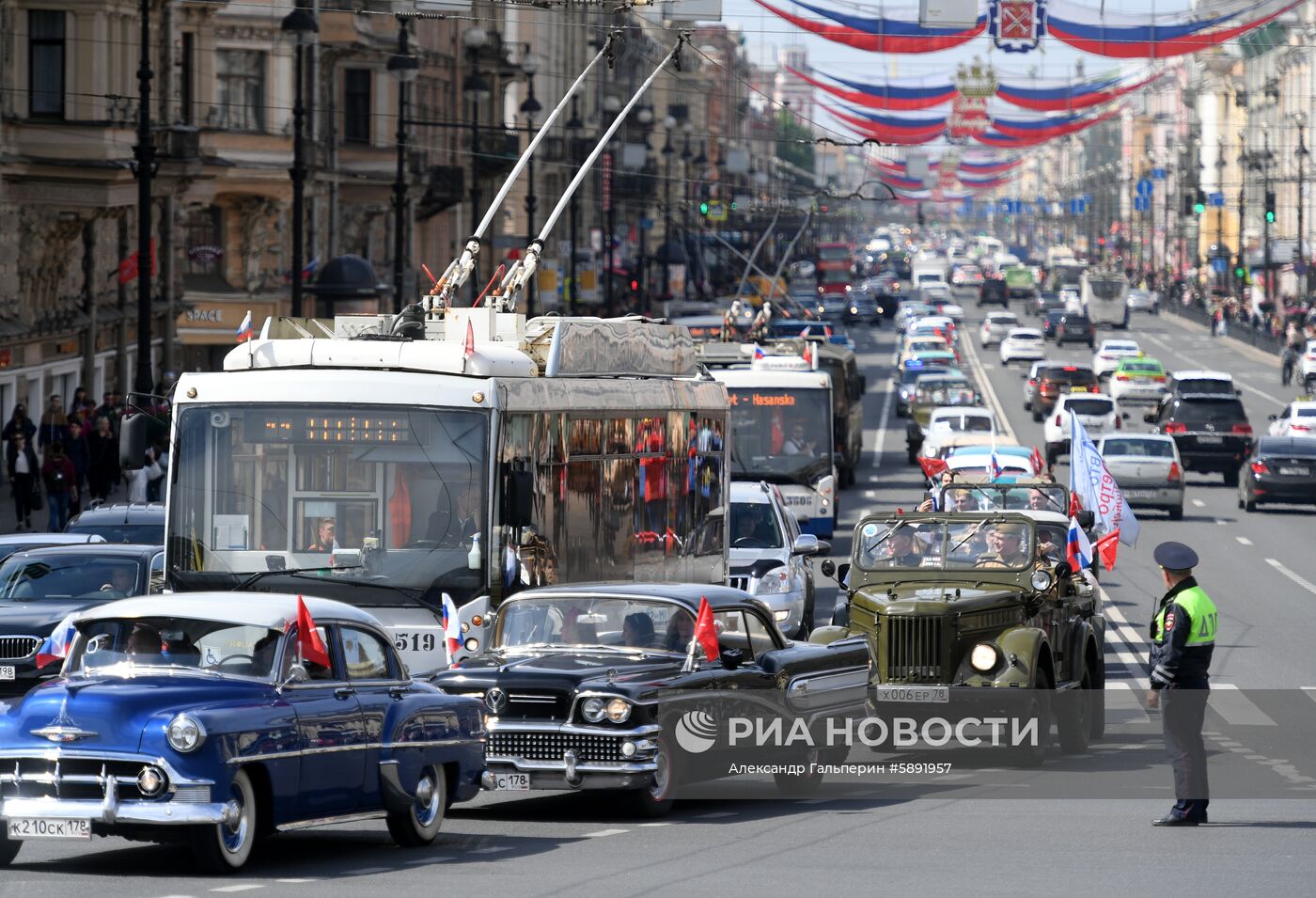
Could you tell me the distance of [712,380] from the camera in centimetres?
2298

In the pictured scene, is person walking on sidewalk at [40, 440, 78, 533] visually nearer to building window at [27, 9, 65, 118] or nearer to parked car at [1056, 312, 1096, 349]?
building window at [27, 9, 65, 118]

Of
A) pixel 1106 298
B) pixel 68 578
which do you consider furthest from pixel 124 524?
pixel 1106 298

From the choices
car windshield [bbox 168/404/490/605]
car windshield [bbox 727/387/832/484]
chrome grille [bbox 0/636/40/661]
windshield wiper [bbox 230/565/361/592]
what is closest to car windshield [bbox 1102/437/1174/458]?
car windshield [bbox 727/387/832/484]

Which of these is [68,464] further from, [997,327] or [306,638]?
[997,327]

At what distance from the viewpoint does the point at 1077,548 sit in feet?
70.2

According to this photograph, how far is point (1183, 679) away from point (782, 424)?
25549 millimetres

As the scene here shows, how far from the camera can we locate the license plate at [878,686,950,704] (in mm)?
17297

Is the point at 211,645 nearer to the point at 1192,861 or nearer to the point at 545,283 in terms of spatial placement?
the point at 1192,861

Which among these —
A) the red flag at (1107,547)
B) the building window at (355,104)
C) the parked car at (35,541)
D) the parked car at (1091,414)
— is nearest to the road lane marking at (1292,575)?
the red flag at (1107,547)

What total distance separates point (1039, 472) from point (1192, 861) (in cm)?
2454

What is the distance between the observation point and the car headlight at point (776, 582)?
989 inches

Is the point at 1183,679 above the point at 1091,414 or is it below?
below

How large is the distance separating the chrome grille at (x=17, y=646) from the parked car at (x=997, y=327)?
3360 inches

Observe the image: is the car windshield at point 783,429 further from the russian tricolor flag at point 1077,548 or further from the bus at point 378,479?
the bus at point 378,479
